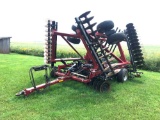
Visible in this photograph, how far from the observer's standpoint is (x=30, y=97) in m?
5.52

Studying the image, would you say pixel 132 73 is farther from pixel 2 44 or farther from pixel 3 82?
pixel 2 44

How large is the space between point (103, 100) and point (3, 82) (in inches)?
150

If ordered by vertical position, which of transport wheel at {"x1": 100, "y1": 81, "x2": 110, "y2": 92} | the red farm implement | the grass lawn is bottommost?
the grass lawn

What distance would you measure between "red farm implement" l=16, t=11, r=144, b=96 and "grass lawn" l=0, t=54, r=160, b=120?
0.33 metres

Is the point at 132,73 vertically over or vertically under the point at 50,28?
under

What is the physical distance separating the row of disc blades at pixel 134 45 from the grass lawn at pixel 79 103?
4.83 feet

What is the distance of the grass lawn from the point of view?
4488 millimetres

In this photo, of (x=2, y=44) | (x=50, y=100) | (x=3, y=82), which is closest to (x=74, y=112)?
(x=50, y=100)

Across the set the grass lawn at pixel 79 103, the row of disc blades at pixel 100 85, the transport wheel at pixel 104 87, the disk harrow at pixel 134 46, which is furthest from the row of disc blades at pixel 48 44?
the disk harrow at pixel 134 46

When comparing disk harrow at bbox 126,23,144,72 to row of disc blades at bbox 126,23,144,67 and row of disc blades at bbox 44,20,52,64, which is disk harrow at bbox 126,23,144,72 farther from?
row of disc blades at bbox 44,20,52,64

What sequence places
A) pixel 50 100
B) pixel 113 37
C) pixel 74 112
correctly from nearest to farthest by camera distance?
pixel 74 112 < pixel 50 100 < pixel 113 37

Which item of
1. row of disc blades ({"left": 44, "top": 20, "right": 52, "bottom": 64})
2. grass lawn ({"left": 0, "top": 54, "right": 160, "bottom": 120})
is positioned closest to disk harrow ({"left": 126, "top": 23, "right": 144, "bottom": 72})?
grass lawn ({"left": 0, "top": 54, "right": 160, "bottom": 120})

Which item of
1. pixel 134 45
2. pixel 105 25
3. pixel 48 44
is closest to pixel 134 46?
pixel 134 45

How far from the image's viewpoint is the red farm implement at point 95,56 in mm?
6043
